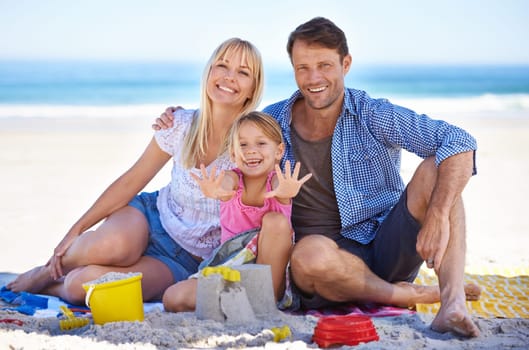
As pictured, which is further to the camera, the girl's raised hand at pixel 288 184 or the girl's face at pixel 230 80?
the girl's face at pixel 230 80

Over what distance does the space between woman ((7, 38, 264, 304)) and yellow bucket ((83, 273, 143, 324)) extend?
2.29ft

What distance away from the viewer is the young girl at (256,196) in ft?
11.4

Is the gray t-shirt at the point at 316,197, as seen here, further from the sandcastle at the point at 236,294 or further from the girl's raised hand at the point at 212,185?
the sandcastle at the point at 236,294

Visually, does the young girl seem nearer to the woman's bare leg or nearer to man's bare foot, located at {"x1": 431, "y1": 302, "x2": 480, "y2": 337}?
the woman's bare leg

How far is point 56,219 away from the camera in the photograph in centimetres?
623

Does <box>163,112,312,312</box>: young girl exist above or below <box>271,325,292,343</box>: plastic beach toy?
above

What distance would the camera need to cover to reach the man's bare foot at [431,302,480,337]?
A: 2.99 m

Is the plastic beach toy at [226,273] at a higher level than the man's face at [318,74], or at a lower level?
lower

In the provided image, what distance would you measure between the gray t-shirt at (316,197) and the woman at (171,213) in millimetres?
414

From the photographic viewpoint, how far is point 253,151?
3678mm

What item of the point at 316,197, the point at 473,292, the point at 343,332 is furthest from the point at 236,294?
the point at 473,292

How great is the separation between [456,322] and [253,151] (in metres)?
1.31

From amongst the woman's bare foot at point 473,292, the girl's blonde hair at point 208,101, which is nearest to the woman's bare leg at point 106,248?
the girl's blonde hair at point 208,101

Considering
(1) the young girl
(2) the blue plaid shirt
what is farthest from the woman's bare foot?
(1) the young girl
